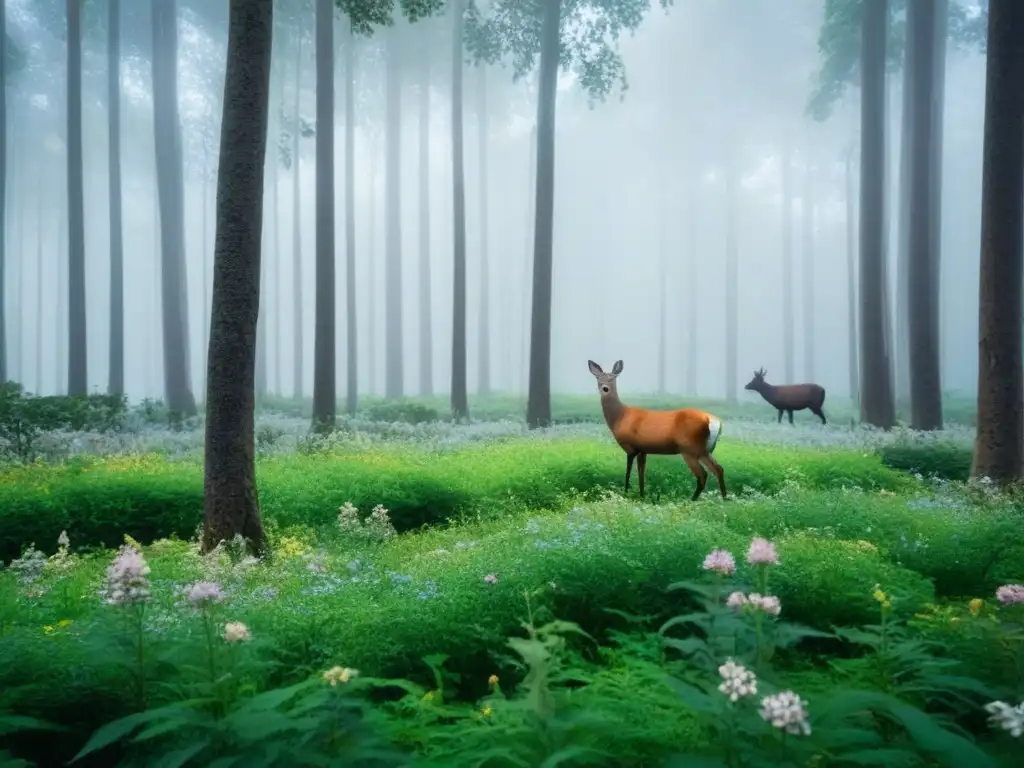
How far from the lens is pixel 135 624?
338 centimetres

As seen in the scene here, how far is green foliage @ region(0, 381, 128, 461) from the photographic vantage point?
1280cm

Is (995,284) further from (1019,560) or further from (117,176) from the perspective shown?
(117,176)

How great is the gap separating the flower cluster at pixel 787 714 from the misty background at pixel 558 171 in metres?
21.2

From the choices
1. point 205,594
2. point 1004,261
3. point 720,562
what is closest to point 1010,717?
point 720,562

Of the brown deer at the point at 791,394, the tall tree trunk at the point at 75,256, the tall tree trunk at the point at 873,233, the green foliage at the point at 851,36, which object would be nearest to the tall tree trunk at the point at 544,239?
the brown deer at the point at 791,394

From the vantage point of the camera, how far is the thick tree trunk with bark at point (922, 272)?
53.8ft

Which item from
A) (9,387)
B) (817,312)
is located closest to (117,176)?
(9,387)

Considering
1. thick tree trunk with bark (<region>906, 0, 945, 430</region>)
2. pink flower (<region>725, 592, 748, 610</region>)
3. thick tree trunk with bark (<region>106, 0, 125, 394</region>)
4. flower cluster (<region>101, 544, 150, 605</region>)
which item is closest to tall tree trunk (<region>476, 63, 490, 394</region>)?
thick tree trunk with bark (<region>106, 0, 125, 394</region>)

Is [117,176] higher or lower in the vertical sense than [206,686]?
higher

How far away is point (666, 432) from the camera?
33.1 ft

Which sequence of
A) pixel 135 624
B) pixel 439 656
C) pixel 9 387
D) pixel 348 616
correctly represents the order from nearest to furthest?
1. pixel 135 624
2. pixel 439 656
3. pixel 348 616
4. pixel 9 387

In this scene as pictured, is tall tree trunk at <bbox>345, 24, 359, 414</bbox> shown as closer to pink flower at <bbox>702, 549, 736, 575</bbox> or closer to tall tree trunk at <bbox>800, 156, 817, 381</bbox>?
tall tree trunk at <bbox>800, 156, 817, 381</bbox>

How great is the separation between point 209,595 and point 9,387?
15835 mm

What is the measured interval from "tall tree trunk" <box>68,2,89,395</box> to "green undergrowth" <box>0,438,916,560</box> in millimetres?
8662
